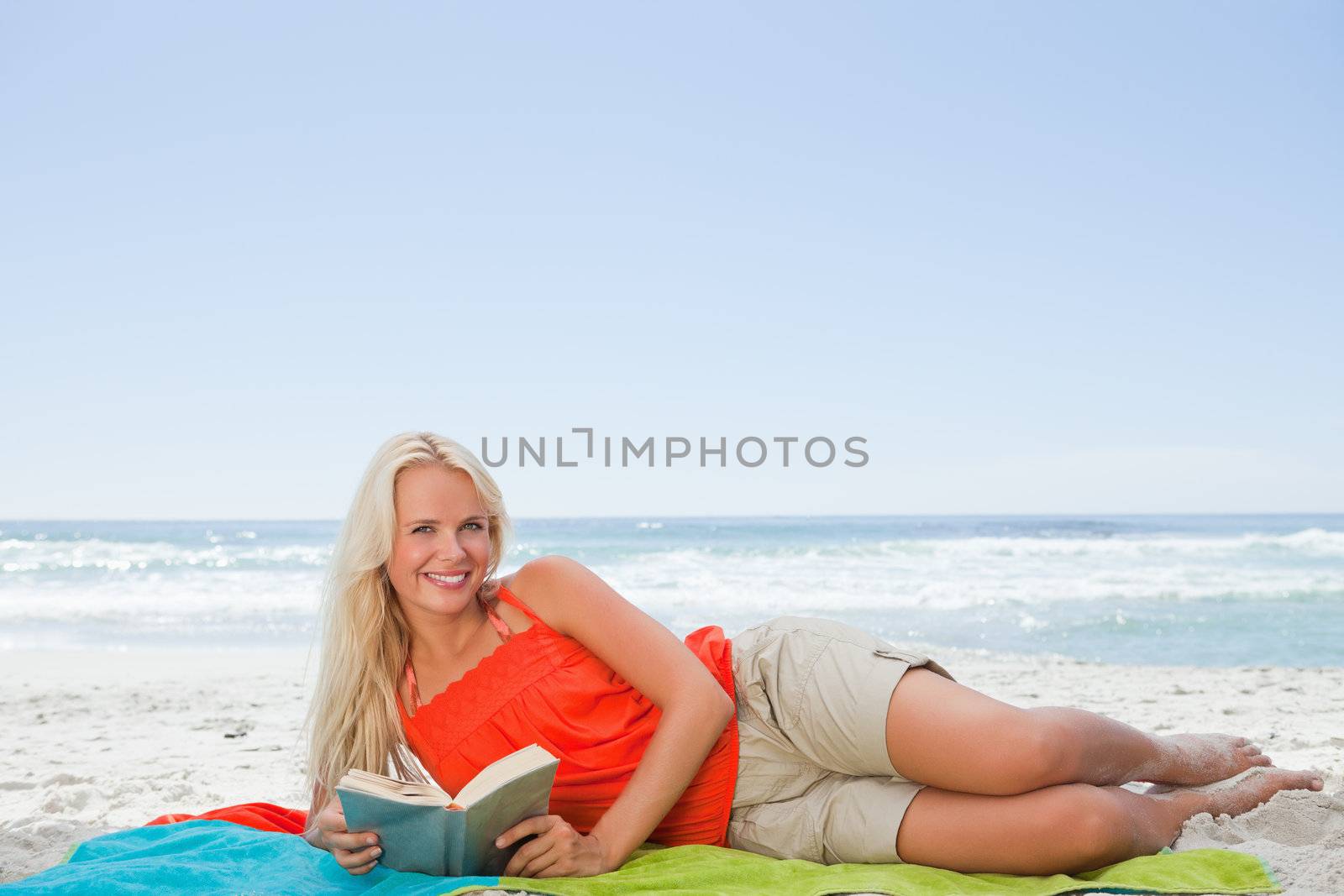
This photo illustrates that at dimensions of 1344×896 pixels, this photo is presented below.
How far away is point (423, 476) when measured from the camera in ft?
8.09

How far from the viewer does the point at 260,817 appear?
3041 mm

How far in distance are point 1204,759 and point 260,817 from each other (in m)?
2.88

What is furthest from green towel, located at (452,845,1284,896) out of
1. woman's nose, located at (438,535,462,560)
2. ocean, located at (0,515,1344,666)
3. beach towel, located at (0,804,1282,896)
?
ocean, located at (0,515,1344,666)

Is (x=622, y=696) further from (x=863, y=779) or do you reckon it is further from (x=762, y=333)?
(x=762, y=333)

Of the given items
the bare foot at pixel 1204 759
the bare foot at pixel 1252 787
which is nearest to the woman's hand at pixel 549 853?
the bare foot at pixel 1204 759

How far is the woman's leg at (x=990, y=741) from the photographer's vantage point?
2330 millimetres

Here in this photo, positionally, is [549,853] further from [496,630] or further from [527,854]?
[496,630]

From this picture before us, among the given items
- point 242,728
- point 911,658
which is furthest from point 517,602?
point 242,728

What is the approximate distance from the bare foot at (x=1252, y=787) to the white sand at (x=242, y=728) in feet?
0.12

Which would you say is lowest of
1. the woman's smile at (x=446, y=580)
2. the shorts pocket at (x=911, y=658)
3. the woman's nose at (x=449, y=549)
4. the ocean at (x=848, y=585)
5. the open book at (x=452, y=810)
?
Answer: the ocean at (x=848, y=585)

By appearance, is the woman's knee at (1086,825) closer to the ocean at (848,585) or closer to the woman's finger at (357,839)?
the woman's finger at (357,839)

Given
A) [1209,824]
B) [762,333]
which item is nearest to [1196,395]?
[762,333]

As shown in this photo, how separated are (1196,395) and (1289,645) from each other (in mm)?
17687

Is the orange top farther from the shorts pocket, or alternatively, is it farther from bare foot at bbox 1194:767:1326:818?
bare foot at bbox 1194:767:1326:818
